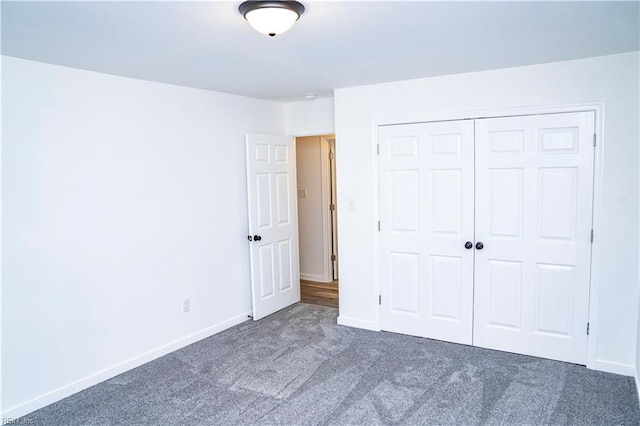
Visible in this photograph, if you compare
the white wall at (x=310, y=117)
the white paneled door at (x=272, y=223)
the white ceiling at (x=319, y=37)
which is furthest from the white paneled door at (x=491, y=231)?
the white paneled door at (x=272, y=223)

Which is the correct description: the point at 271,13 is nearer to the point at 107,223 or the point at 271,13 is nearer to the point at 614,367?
the point at 107,223

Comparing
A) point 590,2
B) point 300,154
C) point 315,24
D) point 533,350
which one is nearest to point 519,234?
point 533,350

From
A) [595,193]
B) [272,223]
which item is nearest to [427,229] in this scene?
[595,193]

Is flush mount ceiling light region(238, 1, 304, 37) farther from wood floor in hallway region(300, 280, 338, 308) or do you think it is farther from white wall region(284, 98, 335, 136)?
wood floor in hallway region(300, 280, 338, 308)

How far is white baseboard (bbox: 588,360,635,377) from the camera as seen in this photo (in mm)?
3194

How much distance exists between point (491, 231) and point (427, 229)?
1.78ft

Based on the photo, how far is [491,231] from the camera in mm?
3652

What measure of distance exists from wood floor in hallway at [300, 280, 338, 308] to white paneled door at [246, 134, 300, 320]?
0.77ft

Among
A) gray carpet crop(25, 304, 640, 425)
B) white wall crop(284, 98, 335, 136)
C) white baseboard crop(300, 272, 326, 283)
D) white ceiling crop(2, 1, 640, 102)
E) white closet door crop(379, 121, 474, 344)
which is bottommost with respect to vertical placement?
gray carpet crop(25, 304, 640, 425)

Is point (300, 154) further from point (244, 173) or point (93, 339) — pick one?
point (93, 339)

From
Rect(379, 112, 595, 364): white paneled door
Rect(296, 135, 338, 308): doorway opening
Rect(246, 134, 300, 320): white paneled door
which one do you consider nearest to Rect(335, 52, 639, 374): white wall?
Rect(379, 112, 595, 364): white paneled door

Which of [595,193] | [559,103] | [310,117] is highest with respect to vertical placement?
[310,117]

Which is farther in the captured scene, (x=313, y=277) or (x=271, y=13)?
(x=313, y=277)

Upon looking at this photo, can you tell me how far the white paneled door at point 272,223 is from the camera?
453 cm
